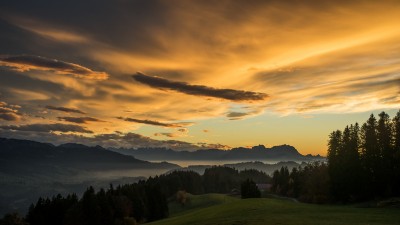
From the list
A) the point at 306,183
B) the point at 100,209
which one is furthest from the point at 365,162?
the point at 100,209

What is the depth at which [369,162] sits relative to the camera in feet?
318

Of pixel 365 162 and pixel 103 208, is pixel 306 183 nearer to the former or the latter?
pixel 365 162

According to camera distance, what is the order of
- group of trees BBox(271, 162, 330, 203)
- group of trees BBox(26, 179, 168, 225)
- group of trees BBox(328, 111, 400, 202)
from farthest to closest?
group of trees BBox(26, 179, 168, 225) → group of trees BBox(271, 162, 330, 203) → group of trees BBox(328, 111, 400, 202)

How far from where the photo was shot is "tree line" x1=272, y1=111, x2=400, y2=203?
92250mm

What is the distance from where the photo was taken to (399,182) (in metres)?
90.3

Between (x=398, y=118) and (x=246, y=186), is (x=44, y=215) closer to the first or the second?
(x=246, y=186)

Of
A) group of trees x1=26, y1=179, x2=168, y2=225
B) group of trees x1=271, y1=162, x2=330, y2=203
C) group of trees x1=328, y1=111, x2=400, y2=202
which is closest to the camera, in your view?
group of trees x1=328, y1=111, x2=400, y2=202

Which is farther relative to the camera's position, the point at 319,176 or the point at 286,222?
the point at 319,176

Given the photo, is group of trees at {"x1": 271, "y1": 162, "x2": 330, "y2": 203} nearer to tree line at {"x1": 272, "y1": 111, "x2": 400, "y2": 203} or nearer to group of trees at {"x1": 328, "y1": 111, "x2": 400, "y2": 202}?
tree line at {"x1": 272, "y1": 111, "x2": 400, "y2": 203}

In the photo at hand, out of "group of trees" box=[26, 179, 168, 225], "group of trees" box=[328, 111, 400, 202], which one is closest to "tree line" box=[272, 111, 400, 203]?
"group of trees" box=[328, 111, 400, 202]

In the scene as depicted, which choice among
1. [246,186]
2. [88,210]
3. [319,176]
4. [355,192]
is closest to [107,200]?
[88,210]

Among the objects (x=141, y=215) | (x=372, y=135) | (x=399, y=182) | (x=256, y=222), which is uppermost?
(x=372, y=135)

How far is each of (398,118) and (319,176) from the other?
3469 centimetres

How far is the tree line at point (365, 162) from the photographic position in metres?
92.2
